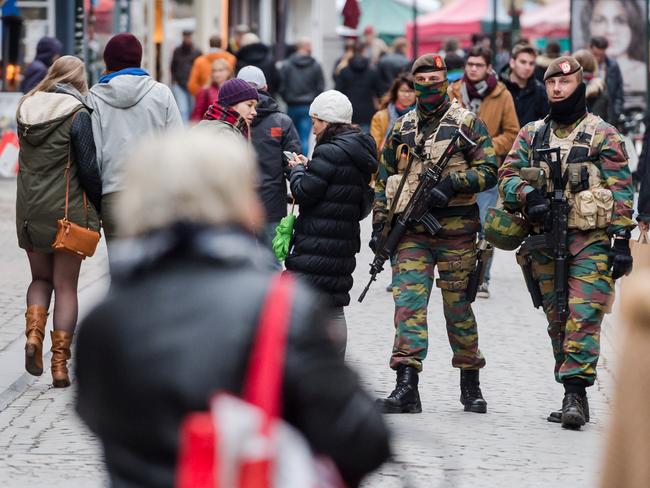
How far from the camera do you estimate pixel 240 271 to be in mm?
2979

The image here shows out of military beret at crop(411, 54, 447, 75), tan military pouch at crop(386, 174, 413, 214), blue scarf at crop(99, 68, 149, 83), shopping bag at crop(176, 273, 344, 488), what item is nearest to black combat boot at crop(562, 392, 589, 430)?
tan military pouch at crop(386, 174, 413, 214)

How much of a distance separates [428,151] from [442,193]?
0.94 feet

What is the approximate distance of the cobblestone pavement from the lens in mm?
6477

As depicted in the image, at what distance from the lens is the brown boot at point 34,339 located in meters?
8.42

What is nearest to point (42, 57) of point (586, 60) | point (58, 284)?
point (586, 60)

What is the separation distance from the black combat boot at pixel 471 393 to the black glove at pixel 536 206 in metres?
0.89

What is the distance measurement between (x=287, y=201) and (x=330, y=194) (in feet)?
4.39

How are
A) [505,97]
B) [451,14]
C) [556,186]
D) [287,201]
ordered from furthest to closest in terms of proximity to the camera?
[451,14] < [505,97] < [287,201] < [556,186]

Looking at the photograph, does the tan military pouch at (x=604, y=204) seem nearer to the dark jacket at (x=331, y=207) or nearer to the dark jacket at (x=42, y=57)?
the dark jacket at (x=331, y=207)

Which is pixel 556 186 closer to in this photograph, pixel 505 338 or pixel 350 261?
pixel 350 261

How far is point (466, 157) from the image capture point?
7.89m

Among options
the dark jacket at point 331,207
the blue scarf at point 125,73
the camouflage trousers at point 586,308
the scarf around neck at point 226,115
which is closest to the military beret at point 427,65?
the dark jacket at point 331,207

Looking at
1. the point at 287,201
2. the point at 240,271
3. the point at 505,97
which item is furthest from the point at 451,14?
the point at 240,271

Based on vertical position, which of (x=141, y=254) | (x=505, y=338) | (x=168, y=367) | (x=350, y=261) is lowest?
A: (x=505, y=338)
